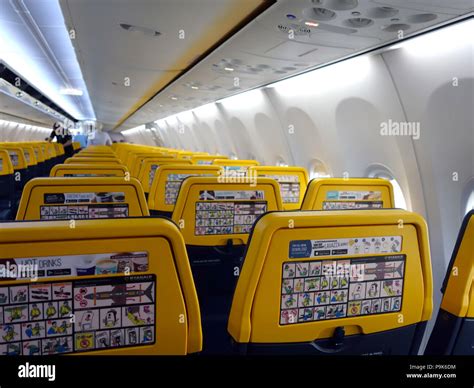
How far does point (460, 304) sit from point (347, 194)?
1.49 meters

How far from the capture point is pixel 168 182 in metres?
4.15

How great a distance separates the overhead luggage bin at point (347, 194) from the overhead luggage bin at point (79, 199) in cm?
112

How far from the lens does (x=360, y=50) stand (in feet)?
13.5

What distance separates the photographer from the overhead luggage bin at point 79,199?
2457 millimetres

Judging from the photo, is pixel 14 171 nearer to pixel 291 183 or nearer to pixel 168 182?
pixel 168 182

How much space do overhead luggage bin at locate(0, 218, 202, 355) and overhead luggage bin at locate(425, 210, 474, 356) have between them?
0.95 metres

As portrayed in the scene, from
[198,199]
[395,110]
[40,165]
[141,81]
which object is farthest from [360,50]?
[40,165]

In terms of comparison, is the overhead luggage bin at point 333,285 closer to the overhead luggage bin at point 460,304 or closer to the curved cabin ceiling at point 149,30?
the overhead luggage bin at point 460,304

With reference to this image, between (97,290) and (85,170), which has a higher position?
(85,170)

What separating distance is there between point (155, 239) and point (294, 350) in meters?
0.63

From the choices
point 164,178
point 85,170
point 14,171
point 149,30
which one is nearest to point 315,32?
point 149,30

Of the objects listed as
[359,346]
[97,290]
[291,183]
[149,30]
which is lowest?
[359,346]

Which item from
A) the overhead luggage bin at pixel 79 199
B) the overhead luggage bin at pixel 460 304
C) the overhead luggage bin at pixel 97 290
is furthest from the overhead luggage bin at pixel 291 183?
the overhead luggage bin at pixel 97 290

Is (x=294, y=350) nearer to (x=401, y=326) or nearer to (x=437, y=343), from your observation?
(x=401, y=326)
